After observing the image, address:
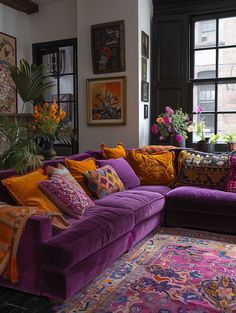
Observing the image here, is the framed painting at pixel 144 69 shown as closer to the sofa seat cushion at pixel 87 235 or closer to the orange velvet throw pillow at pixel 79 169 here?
the orange velvet throw pillow at pixel 79 169

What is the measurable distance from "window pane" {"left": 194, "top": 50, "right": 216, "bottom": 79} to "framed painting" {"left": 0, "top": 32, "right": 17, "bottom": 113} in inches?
102

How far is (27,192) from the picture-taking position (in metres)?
2.48

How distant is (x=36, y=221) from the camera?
6.76ft

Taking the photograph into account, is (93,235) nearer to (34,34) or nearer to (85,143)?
(85,143)

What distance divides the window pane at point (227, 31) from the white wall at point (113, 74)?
112 centimetres

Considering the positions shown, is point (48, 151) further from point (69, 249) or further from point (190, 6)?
point (190, 6)

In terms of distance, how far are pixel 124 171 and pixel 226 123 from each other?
1668 millimetres

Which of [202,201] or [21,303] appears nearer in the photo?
[21,303]

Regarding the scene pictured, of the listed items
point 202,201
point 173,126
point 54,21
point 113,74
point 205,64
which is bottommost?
point 202,201

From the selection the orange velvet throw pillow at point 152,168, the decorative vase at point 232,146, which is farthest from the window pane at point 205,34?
the orange velvet throw pillow at point 152,168

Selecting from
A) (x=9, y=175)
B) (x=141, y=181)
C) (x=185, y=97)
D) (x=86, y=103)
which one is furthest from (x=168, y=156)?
(x=9, y=175)


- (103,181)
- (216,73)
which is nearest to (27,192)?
(103,181)

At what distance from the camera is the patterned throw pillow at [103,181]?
3158 mm

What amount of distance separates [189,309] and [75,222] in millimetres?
928
